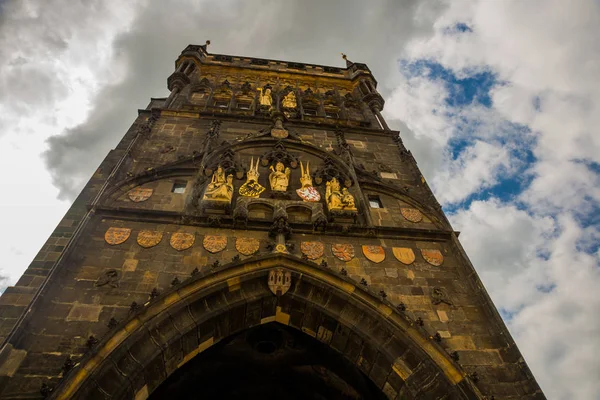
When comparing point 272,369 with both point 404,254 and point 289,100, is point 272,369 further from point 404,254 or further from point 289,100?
point 289,100

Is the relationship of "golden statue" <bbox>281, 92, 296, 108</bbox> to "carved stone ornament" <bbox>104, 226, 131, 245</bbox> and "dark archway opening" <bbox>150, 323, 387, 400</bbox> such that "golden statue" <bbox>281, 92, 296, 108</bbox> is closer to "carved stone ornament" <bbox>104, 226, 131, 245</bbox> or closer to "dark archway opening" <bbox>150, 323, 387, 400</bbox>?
"carved stone ornament" <bbox>104, 226, 131, 245</bbox>

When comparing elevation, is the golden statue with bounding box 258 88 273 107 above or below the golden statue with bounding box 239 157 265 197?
above

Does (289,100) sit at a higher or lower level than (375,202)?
higher

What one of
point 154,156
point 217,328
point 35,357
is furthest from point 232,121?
point 35,357

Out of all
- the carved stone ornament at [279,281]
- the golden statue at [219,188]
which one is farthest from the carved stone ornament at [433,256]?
the golden statue at [219,188]

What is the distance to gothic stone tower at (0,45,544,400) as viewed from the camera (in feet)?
19.1

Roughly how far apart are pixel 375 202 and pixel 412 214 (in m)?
0.98

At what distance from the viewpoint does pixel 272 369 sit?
8.96 meters

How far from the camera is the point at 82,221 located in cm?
755

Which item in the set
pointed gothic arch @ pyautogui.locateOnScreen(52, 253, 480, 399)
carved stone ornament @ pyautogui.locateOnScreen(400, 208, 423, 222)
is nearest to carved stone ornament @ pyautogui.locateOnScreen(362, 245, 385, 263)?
pointed gothic arch @ pyautogui.locateOnScreen(52, 253, 480, 399)

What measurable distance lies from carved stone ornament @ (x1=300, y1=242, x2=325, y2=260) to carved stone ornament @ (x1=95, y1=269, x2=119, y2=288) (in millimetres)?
3475

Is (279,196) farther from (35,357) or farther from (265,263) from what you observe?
(35,357)

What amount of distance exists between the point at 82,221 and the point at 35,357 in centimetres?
287

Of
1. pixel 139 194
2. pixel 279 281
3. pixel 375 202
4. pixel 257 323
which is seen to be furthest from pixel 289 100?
pixel 257 323
